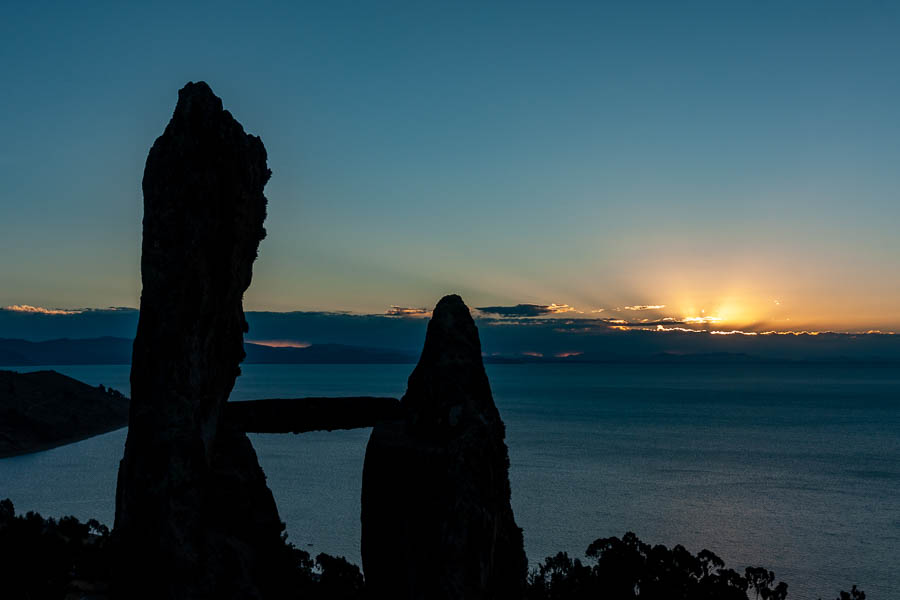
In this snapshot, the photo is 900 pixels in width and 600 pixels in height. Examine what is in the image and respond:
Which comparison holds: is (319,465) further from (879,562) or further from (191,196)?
(191,196)

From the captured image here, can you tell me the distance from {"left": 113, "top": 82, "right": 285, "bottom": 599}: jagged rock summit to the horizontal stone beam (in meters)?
1.51

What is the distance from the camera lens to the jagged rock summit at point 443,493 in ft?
33.4

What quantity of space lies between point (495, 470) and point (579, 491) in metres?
45.6

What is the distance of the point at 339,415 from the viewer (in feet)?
46.0

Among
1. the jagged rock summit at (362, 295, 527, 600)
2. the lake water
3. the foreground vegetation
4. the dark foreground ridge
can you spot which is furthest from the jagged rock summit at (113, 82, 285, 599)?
the dark foreground ridge

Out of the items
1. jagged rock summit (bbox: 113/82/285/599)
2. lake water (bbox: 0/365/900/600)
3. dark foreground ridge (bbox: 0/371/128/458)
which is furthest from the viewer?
dark foreground ridge (bbox: 0/371/128/458)

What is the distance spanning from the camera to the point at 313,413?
14117mm

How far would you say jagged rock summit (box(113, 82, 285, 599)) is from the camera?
9.71 m

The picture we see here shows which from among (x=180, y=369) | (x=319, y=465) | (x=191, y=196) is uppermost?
(x=191, y=196)

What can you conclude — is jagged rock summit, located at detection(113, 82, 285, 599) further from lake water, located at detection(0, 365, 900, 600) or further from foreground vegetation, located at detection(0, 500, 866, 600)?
lake water, located at detection(0, 365, 900, 600)

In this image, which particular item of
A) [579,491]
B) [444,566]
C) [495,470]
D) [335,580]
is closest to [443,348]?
[495,470]

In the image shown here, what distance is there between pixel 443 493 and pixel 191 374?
148 inches

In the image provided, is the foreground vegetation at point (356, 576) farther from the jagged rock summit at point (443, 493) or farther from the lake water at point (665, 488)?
the lake water at point (665, 488)

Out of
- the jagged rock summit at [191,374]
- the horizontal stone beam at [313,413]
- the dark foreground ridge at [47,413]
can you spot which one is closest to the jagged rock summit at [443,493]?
the horizontal stone beam at [313,413]
